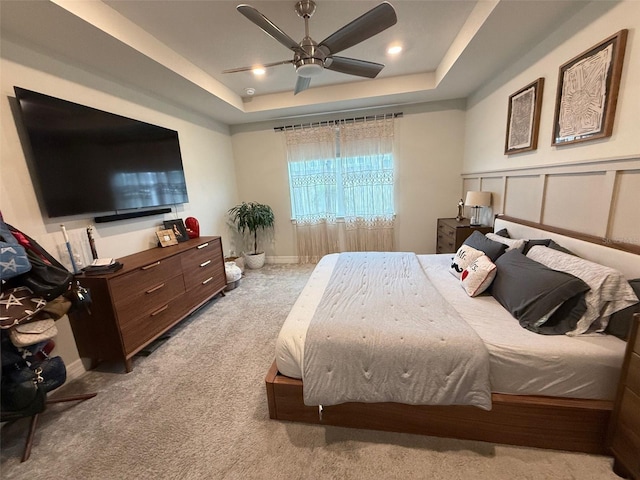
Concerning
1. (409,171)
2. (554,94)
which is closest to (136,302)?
(554,94)

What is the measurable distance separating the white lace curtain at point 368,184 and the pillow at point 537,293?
262cm

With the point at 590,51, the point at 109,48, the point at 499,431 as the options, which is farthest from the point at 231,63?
the point at 499,431

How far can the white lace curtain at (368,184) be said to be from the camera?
397cm

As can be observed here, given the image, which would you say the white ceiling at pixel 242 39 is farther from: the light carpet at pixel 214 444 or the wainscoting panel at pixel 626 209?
the light carpet at pixel 214 444

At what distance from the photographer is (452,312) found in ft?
5.02

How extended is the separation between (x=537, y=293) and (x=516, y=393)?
0.54 m

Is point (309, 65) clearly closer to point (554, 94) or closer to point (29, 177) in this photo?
point (554, 94)

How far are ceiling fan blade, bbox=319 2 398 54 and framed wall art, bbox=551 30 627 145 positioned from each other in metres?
1.28

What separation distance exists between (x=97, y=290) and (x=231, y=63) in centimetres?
253

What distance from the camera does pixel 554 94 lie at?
197 centimetres

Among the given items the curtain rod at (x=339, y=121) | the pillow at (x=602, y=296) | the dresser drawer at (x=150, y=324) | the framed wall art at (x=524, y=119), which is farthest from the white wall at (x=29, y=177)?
the framed wall art at (x=524, y=119)

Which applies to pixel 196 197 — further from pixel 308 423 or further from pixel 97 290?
pixel 308 423

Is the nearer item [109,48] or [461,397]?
[461,397]

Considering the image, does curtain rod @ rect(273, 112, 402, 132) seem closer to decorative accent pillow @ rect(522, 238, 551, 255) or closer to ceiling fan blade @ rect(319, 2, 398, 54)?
ceiling fan blade @ rect(319, 2, 398, 54)
